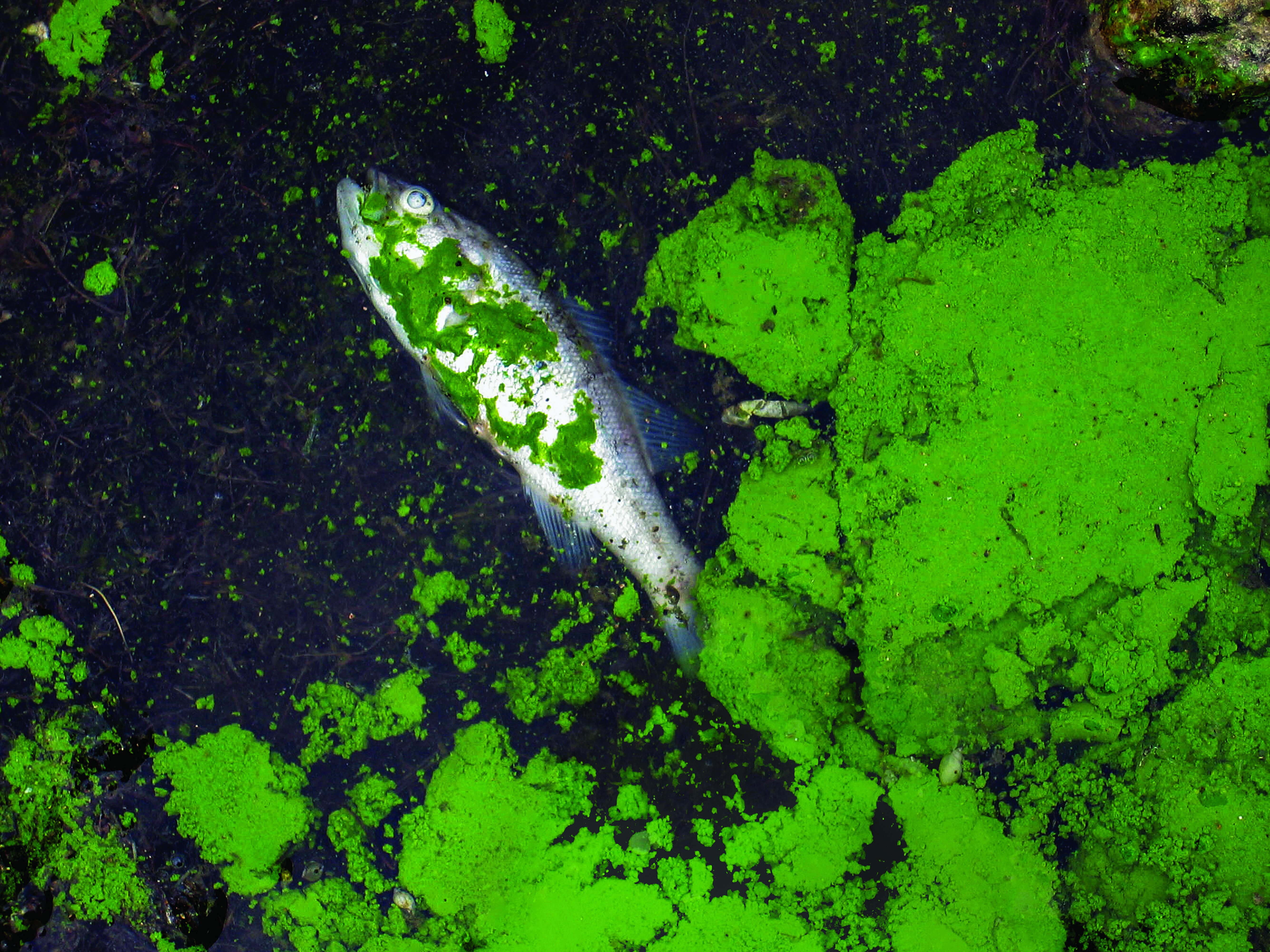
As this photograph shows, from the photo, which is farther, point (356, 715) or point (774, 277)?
point (356, 715)

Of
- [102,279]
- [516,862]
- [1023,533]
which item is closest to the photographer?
[1023,533]

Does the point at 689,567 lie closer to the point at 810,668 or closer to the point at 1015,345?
the point at 810,668

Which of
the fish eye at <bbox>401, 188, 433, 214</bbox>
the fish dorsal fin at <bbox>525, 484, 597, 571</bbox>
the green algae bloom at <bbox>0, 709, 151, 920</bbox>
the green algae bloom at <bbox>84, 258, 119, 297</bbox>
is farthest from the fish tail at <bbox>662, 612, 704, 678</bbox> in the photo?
the green algae bloom at <bbox>84, 258, 119, 297</bbox>

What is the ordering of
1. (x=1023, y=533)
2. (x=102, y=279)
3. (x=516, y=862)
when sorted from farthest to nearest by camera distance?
1. (x=102, y=279)
2. (x=516, y=862)
3. (x=1023, y=533)

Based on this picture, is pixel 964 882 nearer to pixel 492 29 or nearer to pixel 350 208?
pixel 350 208

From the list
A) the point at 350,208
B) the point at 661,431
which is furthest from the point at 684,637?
the point at 350,208
